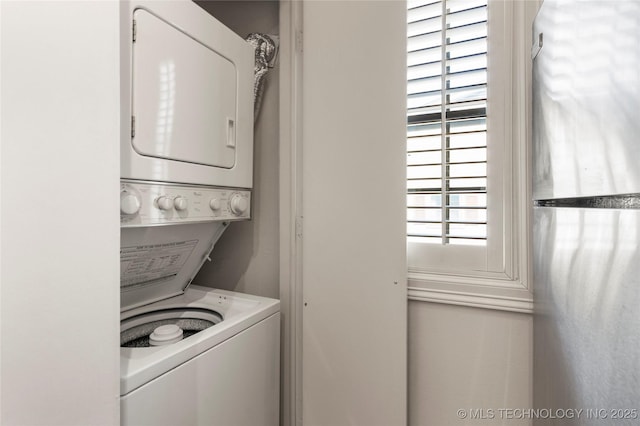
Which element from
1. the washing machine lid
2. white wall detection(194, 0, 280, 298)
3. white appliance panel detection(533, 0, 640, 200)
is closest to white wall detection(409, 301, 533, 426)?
white appliance panel detection(533, 0, 640, 200)

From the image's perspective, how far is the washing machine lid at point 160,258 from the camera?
1.30 metres

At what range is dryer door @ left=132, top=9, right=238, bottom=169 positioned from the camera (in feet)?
3.71

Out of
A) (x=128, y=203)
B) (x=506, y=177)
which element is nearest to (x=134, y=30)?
(x=128, y=203)

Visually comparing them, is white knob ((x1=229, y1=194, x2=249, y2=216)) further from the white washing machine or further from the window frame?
the window frame

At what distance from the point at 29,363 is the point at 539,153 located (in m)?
1.71

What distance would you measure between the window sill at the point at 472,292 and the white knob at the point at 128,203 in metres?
1.32

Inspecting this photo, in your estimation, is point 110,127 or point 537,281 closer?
point 110,127

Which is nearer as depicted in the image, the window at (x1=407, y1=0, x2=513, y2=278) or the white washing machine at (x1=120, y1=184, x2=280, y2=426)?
the white washing machine at (x1=120, y1=184, x2=280, y2=426)

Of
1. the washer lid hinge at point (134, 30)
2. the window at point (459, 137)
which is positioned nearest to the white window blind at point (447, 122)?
the window at point (459, 137)

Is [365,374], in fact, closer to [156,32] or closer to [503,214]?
[503,214]

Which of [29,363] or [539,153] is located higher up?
[539,153]

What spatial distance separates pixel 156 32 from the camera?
1176mm

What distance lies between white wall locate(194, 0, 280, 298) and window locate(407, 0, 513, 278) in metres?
0.84

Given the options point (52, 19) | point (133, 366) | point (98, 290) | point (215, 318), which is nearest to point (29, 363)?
point (98, 290)
